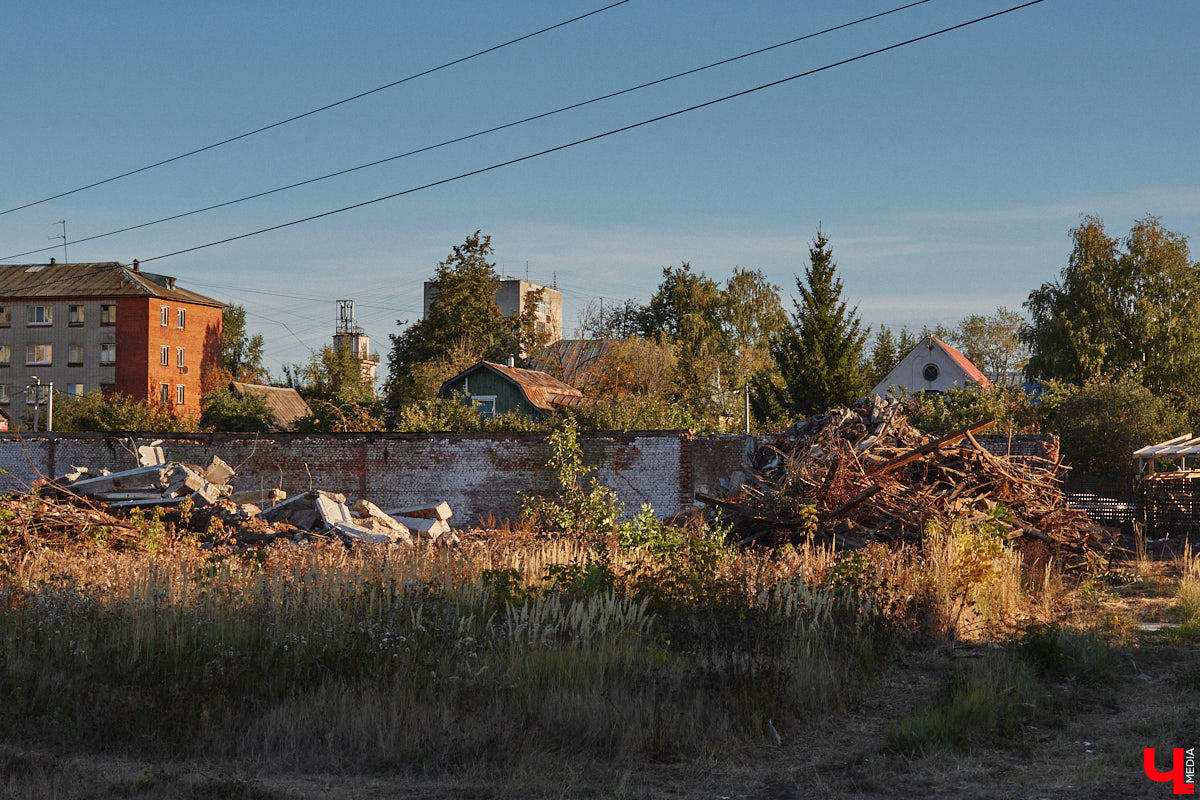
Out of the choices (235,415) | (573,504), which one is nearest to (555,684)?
(573,504)

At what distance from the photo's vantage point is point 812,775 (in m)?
5.86

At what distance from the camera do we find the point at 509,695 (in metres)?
6.59

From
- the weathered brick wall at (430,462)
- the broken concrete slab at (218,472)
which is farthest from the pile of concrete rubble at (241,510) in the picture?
the weathered brick wall at (430,462)

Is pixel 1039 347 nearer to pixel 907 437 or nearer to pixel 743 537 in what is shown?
pixel 907 437

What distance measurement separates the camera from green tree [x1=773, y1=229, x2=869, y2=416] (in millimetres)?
40844

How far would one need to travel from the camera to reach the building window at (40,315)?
2670 inches

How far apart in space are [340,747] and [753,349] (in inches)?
2225

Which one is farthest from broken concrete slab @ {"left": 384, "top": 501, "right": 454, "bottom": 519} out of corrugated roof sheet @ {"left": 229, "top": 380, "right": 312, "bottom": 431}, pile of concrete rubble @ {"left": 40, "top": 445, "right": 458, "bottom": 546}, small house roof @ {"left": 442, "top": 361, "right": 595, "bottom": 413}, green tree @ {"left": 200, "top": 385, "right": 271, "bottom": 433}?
corrugated roof sheet @ {"left": 229, "top": 380, "right": 312, "bottom": 431}

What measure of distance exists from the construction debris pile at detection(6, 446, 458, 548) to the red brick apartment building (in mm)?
49981

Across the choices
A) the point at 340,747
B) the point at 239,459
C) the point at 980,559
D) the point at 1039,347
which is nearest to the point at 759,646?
the point at 340,747

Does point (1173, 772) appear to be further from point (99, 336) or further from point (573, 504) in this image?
point (99, 336)

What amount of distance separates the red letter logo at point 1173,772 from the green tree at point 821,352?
34.6m

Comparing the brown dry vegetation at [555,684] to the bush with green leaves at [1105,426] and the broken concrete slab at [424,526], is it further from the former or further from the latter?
the bush with green leaves at [1105,426]

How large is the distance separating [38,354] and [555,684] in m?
72.0
